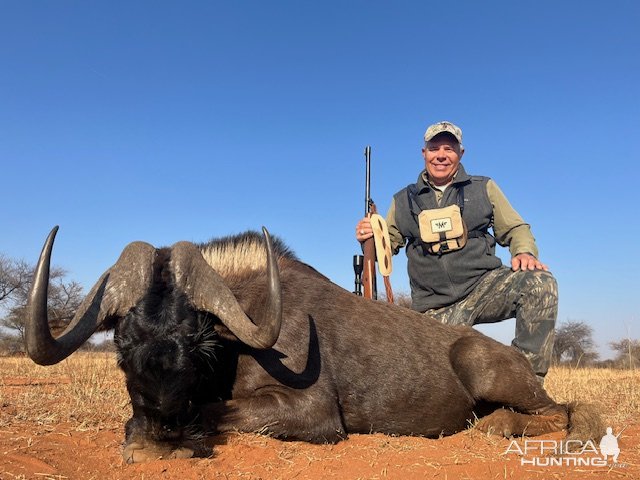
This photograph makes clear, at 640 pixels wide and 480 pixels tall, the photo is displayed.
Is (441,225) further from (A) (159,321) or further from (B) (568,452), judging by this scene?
(A) (159,321)

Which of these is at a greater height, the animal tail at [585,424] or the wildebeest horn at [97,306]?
the wildebeest horn at [97,306]

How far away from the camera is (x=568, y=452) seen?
402cm

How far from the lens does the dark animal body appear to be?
11.3 ft

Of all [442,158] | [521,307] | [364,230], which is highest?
[442,158]

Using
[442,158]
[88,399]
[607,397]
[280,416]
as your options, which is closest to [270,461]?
[280,416]

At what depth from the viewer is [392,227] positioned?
24.7 feet

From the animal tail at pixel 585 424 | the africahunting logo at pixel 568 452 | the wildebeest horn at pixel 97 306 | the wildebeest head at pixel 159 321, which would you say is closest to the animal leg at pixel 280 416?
the wildebeest head at pixel 159 321

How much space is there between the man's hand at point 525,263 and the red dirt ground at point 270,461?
2.45 meters

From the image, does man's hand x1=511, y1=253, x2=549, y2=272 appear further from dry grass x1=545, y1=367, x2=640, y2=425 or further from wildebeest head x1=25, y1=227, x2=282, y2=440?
wildebeest head x1=25, y1=227, x2=282, y2=440

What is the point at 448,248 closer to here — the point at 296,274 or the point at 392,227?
the point at 392,227

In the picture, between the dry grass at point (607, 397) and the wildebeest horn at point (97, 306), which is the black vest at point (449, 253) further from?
the wildebeest horn at point (97, 306)

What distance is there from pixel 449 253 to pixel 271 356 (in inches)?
130

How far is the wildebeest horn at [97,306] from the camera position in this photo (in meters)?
3.20

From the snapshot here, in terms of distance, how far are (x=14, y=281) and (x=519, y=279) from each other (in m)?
33.2
